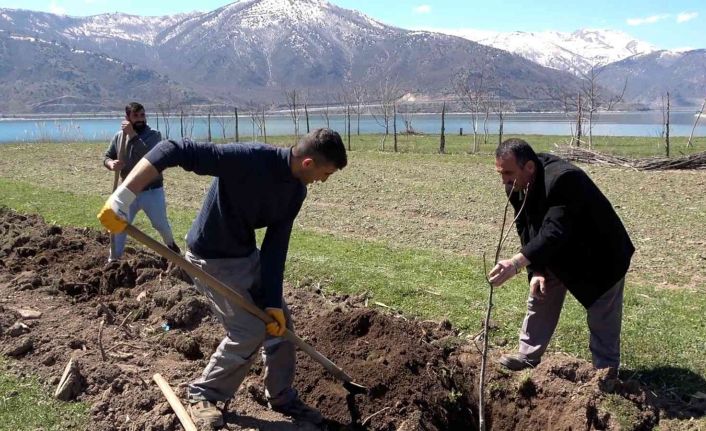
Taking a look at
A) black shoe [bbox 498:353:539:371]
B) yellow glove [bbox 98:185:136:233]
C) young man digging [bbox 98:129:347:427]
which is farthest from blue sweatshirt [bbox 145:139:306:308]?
black shoe [bbox 498:353:539:371]

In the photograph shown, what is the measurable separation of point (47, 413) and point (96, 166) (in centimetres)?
2094

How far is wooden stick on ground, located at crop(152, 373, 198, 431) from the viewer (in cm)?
395

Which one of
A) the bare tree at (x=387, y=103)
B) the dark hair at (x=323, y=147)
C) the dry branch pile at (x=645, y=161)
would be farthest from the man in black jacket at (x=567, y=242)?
the bare tree at (x=387, y=103)

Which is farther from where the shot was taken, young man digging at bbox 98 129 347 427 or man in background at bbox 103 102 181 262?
man in background at bbox 103 102 181 262

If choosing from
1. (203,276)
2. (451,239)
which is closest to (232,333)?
(203,276)

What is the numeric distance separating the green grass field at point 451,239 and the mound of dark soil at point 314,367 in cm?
66

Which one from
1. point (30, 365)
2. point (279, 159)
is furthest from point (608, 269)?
point (30, 365)

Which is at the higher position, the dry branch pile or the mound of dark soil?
the dry branch pile

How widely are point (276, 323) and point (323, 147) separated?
1185 millimetres

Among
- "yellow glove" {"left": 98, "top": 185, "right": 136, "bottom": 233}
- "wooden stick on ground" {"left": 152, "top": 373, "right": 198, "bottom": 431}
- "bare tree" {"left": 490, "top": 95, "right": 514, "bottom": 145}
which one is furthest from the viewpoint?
"bare tree" {"left": 490, "top": 95, "right": 514, "bottom": 145}

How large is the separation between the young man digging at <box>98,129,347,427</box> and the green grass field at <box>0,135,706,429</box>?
1.77m

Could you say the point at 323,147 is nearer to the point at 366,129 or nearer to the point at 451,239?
the point at 451,239

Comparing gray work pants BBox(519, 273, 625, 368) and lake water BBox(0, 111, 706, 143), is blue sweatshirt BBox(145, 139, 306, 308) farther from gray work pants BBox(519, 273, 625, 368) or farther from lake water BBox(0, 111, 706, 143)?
lake water BBox(0, 111, 706, 143)

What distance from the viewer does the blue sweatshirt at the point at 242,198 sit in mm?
3686
